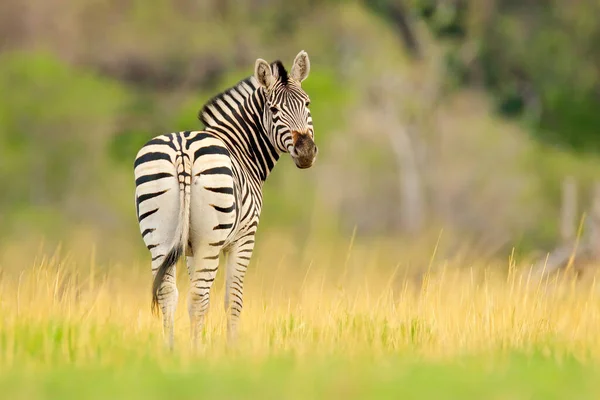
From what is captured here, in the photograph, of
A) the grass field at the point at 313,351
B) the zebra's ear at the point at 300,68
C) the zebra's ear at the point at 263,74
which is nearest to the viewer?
the grass field at the point at 313,351

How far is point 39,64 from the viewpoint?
131ft

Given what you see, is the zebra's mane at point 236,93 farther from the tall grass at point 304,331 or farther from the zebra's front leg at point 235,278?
the tall grass at point 304,331

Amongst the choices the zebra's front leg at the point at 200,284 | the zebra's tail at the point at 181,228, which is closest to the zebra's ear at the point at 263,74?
the zebra's tail at the point at 181,228

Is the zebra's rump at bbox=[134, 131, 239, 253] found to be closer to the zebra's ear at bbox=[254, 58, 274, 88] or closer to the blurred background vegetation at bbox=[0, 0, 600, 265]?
the zebra's ear at bbox=[254, 58, 274, 88]

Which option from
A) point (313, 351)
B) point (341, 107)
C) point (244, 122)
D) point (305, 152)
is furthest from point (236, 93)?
point (341, 107)

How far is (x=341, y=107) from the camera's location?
36.5m

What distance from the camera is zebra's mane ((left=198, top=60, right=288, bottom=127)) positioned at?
857 cm

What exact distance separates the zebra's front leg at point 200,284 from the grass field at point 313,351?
0.38 ft

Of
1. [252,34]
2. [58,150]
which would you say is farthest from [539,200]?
[58,150]

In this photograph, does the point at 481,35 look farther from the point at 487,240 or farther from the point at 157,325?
the point at 157,325

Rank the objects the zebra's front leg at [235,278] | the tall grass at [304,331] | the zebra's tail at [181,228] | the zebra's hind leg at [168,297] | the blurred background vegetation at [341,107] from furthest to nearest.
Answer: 1. the blurred background vegetation at [341,107]
2. the zebra's front leg at [235,278]
3. the zebra's hind leg at [168,297]
4. the zebra's tail at [181,228]
5. the tall grass at [304,331]

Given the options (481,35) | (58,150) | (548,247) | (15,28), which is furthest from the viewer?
(15,28)

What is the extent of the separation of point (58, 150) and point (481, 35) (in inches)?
615

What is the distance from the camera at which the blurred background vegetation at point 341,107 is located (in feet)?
106
